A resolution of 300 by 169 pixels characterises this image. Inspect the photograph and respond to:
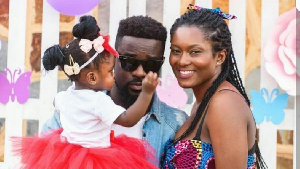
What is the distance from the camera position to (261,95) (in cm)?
422

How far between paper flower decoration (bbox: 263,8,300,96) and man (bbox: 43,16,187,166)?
53.4 inches

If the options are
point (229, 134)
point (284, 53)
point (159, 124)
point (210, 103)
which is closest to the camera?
point (229, 134)

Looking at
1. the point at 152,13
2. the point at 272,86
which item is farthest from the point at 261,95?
the point at 152,13

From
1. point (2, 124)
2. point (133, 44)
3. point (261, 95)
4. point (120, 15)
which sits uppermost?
point (120, 15)

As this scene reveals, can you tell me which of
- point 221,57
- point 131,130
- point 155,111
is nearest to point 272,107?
point 155,111

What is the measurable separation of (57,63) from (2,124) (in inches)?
76.9

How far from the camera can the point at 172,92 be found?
4.32 m

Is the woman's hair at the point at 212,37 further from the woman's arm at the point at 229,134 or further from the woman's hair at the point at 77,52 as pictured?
the woman's hair at the point at 77,52

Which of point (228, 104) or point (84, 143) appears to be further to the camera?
point (84, 143)

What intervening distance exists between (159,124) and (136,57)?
42 cm

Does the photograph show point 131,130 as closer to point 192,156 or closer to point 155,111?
point 155,111

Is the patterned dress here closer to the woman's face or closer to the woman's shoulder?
the woman's shoulder

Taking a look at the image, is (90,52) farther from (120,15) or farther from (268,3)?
(268,3)

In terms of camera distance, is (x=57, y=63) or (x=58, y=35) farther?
(x=58, y=35)
